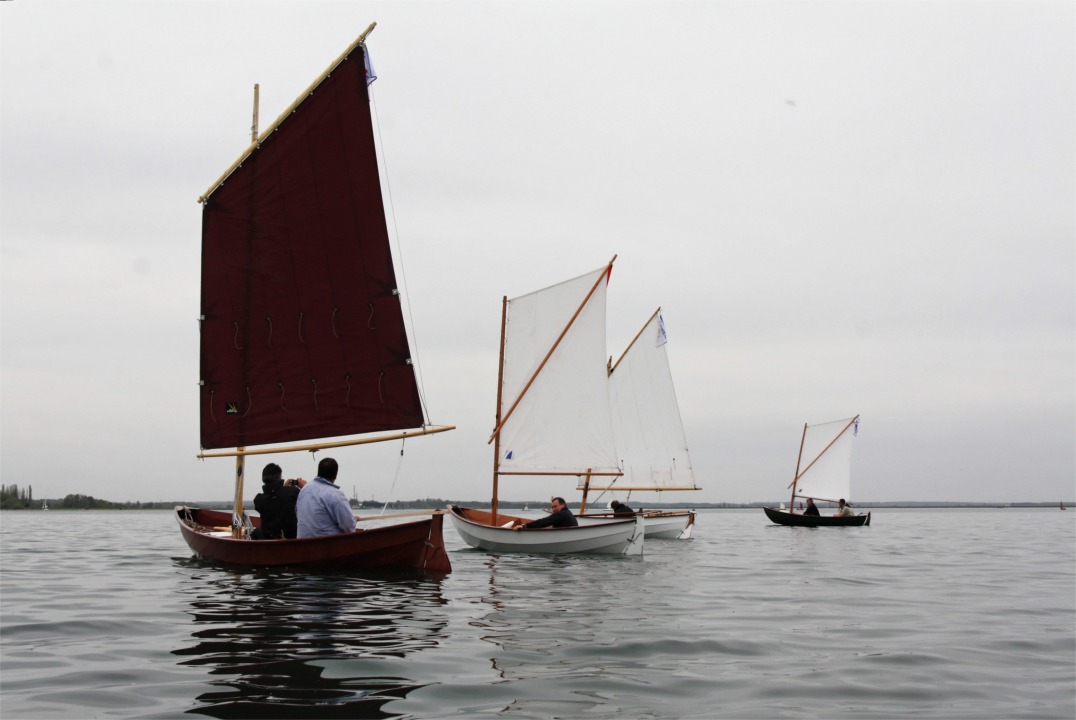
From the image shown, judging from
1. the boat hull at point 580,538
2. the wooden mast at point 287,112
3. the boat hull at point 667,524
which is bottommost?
the boat hull at point 667,524

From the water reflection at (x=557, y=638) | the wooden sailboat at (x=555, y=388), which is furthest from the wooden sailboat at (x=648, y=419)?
the water reflection at (x=557, y=638)

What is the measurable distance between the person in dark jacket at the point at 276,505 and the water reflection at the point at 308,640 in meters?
1.99

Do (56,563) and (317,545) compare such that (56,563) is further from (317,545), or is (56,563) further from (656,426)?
(656,426)

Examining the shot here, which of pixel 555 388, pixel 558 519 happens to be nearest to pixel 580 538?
pixel 558 519

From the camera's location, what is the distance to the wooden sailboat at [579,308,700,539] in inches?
1738

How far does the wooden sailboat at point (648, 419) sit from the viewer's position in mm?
44156

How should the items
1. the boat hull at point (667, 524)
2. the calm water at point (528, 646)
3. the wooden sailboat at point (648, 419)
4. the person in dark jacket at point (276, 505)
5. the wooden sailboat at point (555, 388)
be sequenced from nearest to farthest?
the calm water at point (528, 646) → the person in dark jacket at point (276, 505) → the wooden sailboat at point (555, 388) → the boat hull at point (667, 524) → the wooden sailboat at point (648, 419)

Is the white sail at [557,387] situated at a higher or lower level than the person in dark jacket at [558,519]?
higher

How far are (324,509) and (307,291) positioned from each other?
5.66 meters

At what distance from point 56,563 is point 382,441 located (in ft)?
34.2

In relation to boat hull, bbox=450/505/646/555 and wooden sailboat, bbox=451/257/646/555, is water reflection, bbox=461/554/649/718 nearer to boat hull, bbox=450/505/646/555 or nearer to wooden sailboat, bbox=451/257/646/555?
boat hull, bbox=450/505/646/555

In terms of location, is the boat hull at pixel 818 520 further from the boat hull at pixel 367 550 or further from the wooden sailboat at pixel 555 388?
the boat hull at pixel 367 550

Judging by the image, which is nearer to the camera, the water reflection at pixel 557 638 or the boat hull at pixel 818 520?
the water reflection at pixel 557 638

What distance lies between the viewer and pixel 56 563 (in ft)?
80.0
